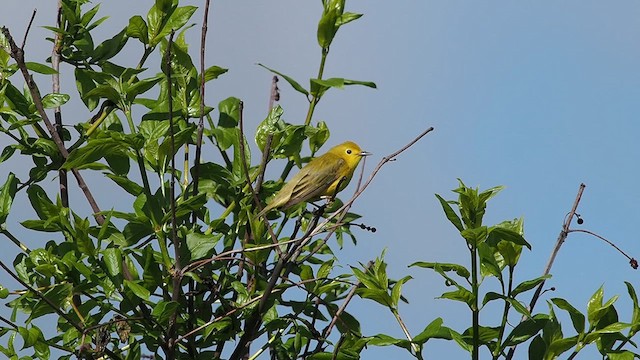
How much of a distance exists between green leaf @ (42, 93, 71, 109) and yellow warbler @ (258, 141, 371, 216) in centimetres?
85

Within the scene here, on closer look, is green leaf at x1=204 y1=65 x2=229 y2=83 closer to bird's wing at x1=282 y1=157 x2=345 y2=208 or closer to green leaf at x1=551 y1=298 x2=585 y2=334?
bird's wing at x1=282 y1=157 x2=345 y2=208

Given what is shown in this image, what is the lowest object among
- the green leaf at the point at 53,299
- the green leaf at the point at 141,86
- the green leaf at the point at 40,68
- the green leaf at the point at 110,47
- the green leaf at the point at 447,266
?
the green leaf at the point at 53,299

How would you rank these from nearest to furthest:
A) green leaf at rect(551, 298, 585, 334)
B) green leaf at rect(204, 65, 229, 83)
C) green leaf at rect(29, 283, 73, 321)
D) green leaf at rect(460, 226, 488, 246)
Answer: green leaf at rect(460, 226, 488, 246)
green leaf at rect(551, 298, 585, 334)
green leaf at rect(29, 283, 73, 321)
green leaf at rect(204, 65, 229, 83)

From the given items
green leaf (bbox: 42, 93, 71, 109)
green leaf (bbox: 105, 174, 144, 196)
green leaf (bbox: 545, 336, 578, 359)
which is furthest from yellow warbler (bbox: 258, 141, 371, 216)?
green leaf (bbox: 545, 336, 578, 359)

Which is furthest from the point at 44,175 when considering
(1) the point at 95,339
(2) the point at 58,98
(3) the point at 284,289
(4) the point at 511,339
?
(4) the point at 511,339

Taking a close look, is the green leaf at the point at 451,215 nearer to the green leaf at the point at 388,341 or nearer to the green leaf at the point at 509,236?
the green leaf at the point at 509,236

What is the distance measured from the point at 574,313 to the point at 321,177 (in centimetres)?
214

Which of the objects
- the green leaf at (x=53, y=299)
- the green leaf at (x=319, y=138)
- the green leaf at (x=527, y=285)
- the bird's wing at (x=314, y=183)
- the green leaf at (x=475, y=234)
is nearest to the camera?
the green leaf at (x=475, y=234)

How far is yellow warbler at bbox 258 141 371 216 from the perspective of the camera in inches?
152

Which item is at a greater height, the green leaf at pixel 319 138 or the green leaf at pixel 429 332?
the green leaf at pixel 319 138

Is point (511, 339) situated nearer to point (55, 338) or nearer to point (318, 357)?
point (318, 357)

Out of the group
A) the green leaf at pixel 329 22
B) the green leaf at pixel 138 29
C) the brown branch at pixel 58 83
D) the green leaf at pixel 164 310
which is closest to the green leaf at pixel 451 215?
the green leaf at pixel 164 310

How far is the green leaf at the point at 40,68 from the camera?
366 centimetres

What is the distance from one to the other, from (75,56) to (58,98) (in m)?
0.39
